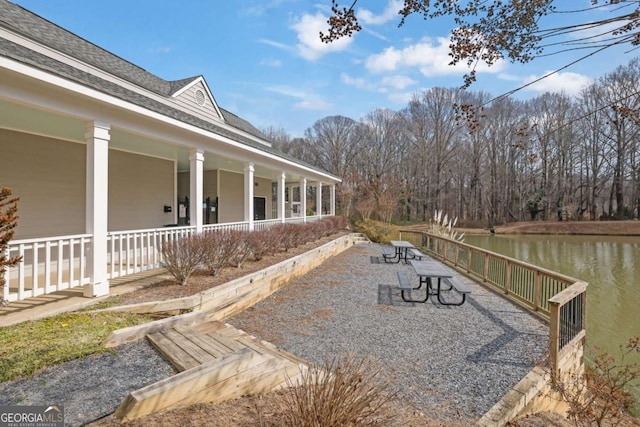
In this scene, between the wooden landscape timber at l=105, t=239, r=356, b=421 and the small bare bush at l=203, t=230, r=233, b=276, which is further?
the small bare bush at l=203, t=230, r=233, b=276

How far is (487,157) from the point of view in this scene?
38031mm

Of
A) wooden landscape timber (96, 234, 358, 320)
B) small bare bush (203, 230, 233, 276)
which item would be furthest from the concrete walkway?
small bare bush (203, 230, 233, 276)

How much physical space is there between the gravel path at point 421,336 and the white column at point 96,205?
89.5 inches

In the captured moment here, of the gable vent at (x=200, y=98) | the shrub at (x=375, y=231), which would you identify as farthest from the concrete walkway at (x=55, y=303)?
the shrub at (x=375, y=231)

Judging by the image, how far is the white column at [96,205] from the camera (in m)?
4.86

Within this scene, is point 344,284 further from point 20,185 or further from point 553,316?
point 20,185

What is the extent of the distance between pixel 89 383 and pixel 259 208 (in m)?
14.0

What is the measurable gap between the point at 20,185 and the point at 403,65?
7.75 meters

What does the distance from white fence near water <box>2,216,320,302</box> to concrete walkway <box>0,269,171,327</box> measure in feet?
0.53

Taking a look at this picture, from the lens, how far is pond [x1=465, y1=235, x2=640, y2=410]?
21.7 feet

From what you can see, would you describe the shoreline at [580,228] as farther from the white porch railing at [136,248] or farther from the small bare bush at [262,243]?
the white porch railing at [136,248]

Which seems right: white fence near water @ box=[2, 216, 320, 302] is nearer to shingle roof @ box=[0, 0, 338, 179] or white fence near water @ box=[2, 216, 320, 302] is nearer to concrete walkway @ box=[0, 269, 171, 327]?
concrete walkway @ box=[0, 269, 171, 327]

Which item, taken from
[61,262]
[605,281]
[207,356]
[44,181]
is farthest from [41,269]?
[605,281]

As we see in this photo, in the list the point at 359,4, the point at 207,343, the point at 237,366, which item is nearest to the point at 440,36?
the point at 359,4
